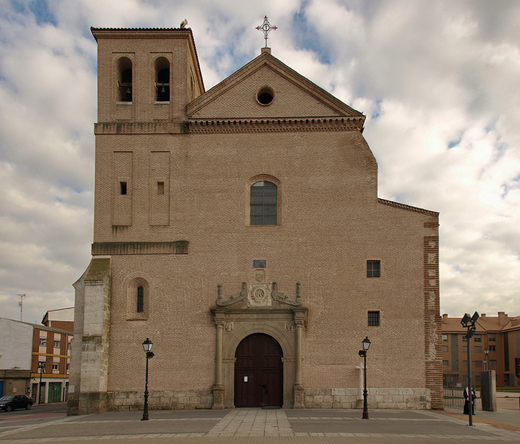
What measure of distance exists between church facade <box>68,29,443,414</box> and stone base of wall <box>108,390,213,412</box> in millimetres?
63

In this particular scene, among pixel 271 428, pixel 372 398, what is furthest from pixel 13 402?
pixel 271 428

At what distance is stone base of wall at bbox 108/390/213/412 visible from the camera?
81.3 feet

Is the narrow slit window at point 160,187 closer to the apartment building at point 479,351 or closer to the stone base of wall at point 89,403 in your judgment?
the stone base of wall at point 89,403

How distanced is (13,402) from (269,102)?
2640cm

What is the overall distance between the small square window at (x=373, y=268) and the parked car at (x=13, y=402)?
85.7 feet

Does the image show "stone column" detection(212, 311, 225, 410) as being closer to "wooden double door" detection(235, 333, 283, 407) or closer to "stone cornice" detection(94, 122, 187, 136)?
"wooden double door" detection(235, 333, 283, 407)

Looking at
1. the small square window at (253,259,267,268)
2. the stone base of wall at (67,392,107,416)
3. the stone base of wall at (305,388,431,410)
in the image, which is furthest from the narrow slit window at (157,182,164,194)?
the stone base of wall at (305,388,431,410)

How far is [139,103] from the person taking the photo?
28.1m

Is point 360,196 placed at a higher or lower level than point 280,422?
higher

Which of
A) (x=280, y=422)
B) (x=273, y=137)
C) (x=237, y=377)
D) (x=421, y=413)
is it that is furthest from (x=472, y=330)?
(x=273, y=137)

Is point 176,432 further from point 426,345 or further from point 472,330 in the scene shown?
point 426,345

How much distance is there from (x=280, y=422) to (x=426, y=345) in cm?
885

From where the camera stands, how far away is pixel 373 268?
1022 inches

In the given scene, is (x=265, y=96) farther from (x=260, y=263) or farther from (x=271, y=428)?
(x=271, y=428)
